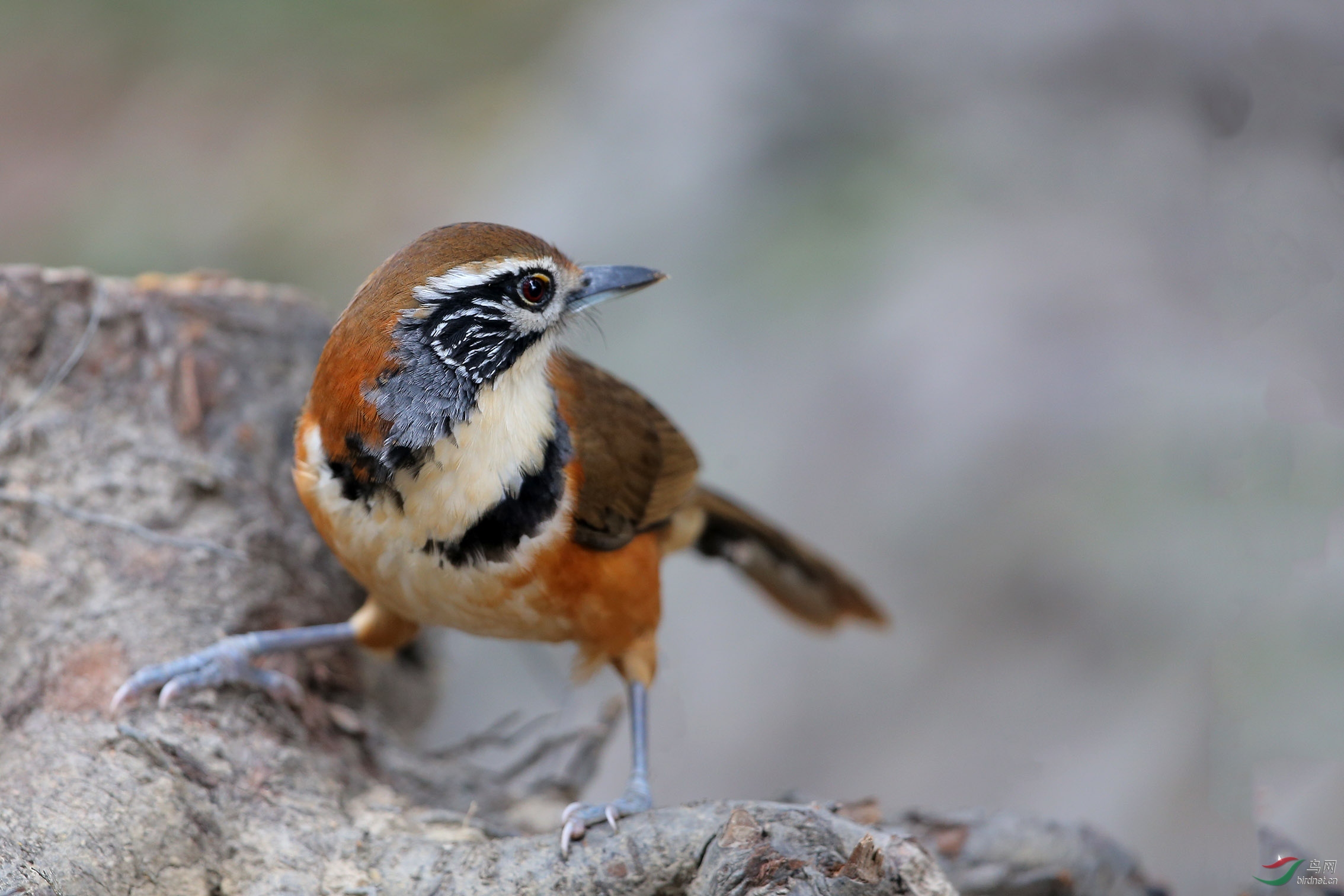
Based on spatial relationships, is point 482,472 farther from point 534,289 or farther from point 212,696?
point 212,696

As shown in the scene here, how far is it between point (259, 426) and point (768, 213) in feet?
17.0

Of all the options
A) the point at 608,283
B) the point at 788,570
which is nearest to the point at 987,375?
the point at 788,570

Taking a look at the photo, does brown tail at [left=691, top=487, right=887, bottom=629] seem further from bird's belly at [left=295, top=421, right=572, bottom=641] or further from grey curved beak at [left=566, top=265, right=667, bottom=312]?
bird's belly at [left=295, top=421, right=572, bottom=641]

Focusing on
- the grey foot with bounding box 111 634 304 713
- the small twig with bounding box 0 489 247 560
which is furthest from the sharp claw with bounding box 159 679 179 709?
the small twig with bounding box 0 489 247 560

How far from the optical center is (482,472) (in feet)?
11.1

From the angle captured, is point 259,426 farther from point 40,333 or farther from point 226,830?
point 226,830

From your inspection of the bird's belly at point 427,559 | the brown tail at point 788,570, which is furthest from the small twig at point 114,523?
the brown tail at point 788,570

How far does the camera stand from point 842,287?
8.31 meters

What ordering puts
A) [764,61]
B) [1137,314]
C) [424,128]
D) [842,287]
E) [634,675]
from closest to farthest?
1. [634,675]
2. [1137,314]
3. [842,287]
4. [764,61]
5. [424,128]

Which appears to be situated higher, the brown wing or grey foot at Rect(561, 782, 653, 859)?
the brown wing

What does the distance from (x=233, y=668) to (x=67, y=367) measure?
4.65 ft

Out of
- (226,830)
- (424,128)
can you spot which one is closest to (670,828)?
(226,830)

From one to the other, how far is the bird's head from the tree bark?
47.3 inches

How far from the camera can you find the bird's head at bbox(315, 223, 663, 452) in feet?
10.8
